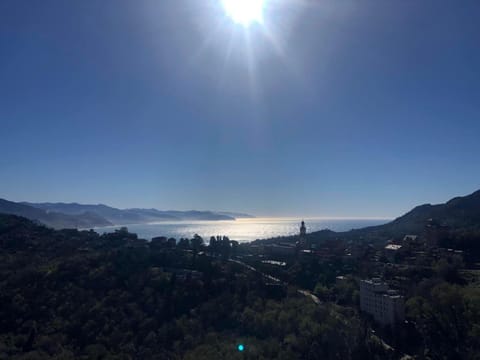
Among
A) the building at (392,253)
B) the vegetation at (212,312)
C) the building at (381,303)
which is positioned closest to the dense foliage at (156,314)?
the vegetation at (212,312)

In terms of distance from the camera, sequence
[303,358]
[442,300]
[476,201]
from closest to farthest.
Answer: [303,358] → [442,300] → [476,201]

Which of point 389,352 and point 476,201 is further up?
point 476,201

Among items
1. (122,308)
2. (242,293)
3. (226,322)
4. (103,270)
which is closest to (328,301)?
(242,293)

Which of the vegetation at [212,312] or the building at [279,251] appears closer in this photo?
the vegetation at [212,312]

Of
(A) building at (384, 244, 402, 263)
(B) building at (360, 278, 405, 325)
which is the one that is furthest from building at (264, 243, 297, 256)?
(B) building at (360, 278, 405, 325)

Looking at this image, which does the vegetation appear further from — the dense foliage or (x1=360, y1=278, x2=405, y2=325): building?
(x1=360, y1=278, x2=405, y2=325): building

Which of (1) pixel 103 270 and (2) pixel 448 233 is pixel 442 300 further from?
(1) pixel 103 270

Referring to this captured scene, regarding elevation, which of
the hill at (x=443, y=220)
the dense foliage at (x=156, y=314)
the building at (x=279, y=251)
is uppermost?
the hill at (x=443, y=220)

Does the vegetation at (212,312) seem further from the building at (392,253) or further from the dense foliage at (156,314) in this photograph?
the building at (392,253)

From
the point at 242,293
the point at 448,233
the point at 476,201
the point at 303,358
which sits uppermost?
the point at 476,201

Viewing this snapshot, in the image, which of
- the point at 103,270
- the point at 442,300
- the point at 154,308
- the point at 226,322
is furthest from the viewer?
the point at 103,270
